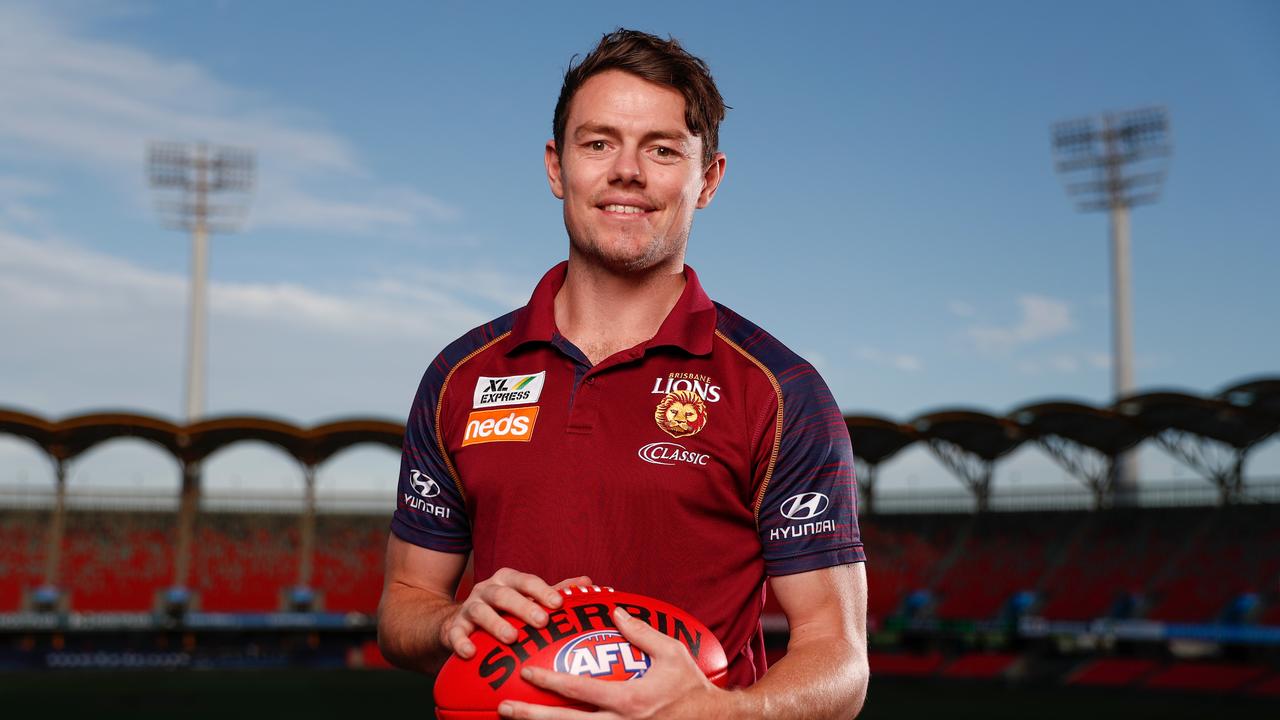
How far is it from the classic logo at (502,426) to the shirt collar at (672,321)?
0.70ft

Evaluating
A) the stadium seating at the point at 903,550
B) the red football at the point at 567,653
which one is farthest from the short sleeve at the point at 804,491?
the stadium seating at the point at 903,550

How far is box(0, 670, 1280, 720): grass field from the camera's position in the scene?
28734 millimetres

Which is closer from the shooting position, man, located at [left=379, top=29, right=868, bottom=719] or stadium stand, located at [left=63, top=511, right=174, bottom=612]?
man, located at [left=379, top=29, right=868, bottom=719]

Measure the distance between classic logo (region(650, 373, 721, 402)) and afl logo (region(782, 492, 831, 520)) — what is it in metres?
0.32

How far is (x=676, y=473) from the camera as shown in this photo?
2.93 meters

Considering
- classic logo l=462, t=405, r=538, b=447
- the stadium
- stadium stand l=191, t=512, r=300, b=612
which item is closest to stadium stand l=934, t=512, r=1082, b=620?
the stadium

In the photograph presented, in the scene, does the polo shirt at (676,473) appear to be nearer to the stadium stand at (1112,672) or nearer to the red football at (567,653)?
the red football at (567,653)

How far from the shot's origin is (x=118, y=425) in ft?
135

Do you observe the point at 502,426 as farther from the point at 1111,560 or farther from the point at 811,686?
the point at 1111,560

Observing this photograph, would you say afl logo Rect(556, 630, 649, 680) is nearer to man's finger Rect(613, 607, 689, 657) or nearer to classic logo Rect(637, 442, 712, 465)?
man's finger Rect(613, 607, 689, 657)

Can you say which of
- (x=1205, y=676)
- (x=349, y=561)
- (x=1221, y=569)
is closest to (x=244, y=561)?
(x=349, y=561)

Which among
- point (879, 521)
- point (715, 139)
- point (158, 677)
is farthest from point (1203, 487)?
point (715, 139)

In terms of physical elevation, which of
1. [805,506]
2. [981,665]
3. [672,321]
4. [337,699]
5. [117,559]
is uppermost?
[672,321]

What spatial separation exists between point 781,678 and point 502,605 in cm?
65
